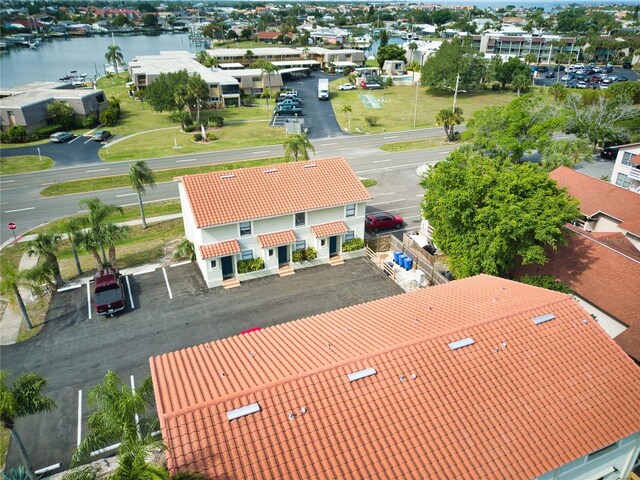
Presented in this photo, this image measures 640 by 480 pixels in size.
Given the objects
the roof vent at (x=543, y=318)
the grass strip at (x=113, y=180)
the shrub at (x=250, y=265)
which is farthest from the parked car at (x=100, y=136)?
the roof vent at (x=543, y=318)

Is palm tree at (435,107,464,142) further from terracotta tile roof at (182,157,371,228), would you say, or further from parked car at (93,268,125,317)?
parked car at (93,268,125,317)

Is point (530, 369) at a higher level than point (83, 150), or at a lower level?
higher

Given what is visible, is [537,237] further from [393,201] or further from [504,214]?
[393,201]

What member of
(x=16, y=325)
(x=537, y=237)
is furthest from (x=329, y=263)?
(x=16, y=325)

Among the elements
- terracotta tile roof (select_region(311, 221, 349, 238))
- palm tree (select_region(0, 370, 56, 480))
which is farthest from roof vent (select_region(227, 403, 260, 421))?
terracotta tile roof (select_region(311, 221, 349, 238))

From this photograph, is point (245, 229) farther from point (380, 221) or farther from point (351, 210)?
point (380, 221)

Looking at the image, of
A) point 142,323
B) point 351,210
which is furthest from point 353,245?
point 142,323
